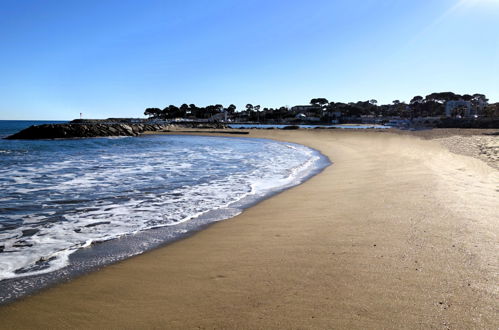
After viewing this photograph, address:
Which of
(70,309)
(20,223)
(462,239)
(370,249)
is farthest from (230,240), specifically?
(20,223)

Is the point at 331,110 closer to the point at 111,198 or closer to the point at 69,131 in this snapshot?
the point at 69,131

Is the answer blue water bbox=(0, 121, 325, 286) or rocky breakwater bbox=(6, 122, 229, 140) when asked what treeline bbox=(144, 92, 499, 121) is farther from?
blue water bbox=(0, 121, 325, 286)

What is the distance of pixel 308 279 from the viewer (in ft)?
10.5

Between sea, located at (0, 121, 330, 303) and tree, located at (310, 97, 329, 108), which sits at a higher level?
tree, located at (310, 97, 329, 108)

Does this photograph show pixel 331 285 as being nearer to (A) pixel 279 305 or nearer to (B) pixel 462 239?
(A) pixel 279 305

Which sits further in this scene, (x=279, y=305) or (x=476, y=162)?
(x=476, y=162)

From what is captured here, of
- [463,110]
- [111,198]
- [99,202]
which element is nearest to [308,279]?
[99,202]

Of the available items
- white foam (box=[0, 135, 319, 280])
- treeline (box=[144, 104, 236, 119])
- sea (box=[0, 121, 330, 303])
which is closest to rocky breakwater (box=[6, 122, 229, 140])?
white foam (box=[0, 135, 319, 280])

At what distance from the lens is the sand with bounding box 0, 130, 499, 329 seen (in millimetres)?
2549

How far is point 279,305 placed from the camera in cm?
272

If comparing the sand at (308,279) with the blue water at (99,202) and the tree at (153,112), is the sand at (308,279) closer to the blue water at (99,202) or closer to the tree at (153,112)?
the blue water at (99,202)

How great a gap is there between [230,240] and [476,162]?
10281mm

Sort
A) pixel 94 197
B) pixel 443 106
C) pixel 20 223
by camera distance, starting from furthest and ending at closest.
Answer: pixel 443 106 → pixel 94 197 → pixel 20 223

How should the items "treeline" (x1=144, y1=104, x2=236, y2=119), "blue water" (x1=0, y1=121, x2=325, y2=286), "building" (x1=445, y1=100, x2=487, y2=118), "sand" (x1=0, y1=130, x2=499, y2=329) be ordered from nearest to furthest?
1. "sand" (x1=0, y1=130, x2=499, y2=329)
2. "blue water" (x1=0, y1=121, x2=325, y2=286)
3. "building" (x1=445, y1=100, x2=487, y2=118)
4. "treeline" (x1=144, y1=104, x2=236, y2=119)
